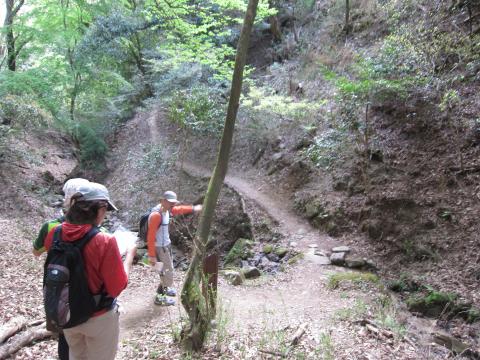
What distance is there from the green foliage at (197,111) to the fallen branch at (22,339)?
10.8m

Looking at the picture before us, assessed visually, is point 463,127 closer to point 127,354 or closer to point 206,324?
point 206,324

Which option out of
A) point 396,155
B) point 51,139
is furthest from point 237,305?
point 51,139

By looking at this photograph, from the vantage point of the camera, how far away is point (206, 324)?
14.7 ft

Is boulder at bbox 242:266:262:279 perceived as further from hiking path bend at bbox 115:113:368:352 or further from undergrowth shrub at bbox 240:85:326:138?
undergrowth shrub at bbox 240:85:326:138

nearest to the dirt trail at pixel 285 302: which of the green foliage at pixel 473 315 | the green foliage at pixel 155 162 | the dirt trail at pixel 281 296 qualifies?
the dirt trail at pixel 281 296

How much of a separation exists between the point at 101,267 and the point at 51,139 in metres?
15.5

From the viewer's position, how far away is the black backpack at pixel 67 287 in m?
2.77

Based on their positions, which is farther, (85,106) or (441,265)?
(85,106)

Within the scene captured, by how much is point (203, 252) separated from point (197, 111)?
11.5 m

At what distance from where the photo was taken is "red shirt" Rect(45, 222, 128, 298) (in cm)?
285

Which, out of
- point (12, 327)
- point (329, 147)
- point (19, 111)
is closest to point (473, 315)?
point (329, 147)

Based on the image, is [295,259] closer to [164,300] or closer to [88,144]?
[164,300]

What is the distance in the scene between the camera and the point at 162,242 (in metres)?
6.55

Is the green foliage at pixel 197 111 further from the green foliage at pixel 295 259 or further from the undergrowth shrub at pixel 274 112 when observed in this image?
the green foliage at pixel 295 259
